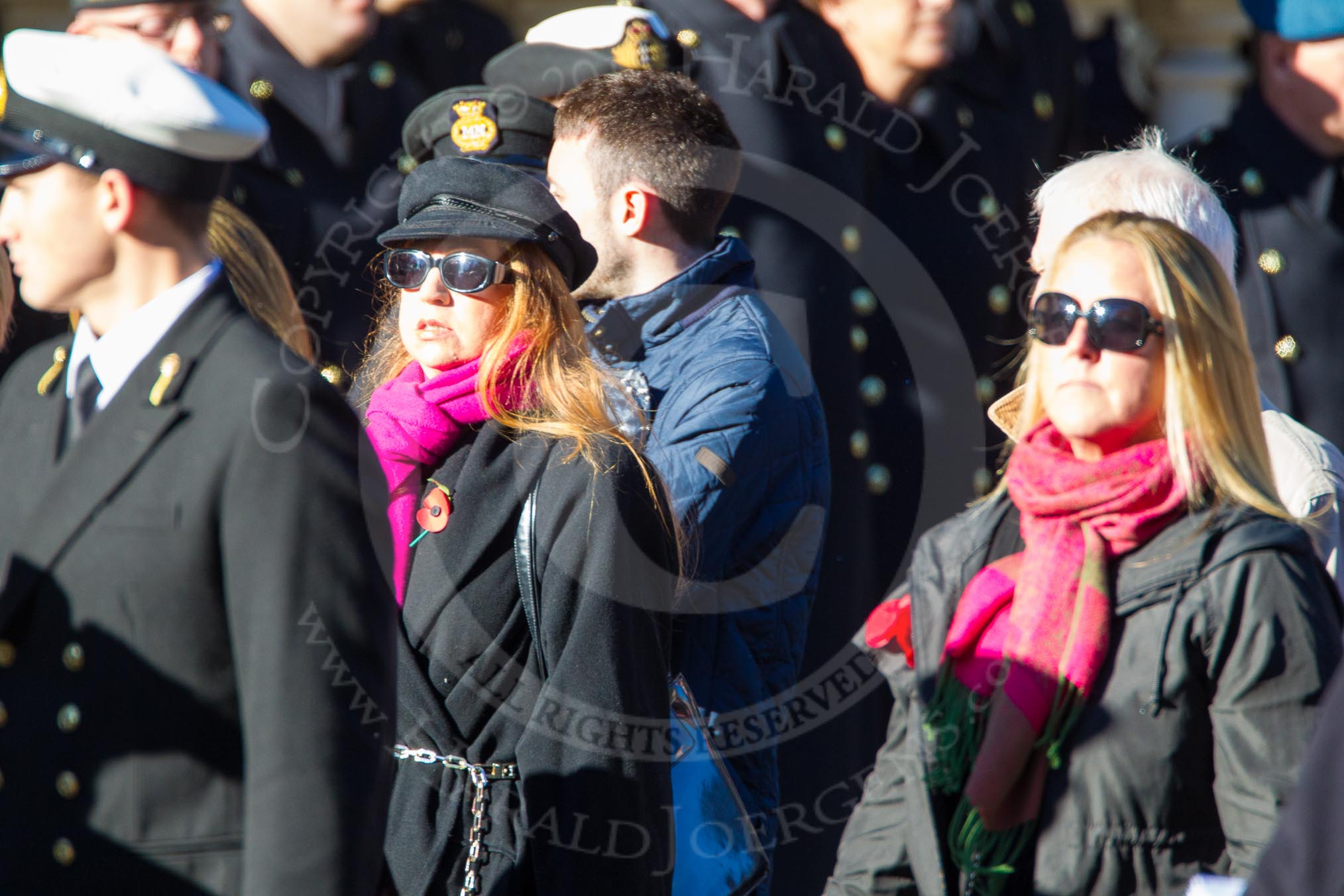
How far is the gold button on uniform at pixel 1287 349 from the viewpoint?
4023 mm

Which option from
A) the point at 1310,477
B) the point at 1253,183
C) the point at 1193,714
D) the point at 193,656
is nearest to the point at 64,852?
the point at 193,656

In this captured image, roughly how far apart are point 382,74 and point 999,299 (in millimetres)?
1540

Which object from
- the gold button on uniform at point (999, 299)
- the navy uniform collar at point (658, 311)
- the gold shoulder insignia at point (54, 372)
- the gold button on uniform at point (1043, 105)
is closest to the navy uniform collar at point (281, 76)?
the navy uniform collar at point (658, 311)

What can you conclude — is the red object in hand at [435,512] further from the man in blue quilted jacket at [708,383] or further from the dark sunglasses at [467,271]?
the man in blue quilted jacket at [708,383]

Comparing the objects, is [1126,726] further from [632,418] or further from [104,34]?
[104,34]

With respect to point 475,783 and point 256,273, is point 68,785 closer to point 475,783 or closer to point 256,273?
point 475,783

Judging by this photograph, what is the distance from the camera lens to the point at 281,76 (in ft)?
12.5

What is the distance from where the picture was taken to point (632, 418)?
9.11ft

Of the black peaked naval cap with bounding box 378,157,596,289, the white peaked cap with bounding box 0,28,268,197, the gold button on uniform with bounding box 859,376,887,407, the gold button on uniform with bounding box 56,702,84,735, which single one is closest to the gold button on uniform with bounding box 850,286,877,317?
the gold button on uniform with bounding box 859,376,887,407

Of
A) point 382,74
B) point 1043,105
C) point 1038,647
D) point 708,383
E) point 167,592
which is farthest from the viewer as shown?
point 1043,105

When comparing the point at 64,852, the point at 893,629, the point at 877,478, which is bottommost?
the point at 877,478

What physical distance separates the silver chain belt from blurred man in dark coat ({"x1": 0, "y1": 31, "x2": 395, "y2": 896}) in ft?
1.36

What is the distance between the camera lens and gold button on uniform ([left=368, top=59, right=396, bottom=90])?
3932 mm

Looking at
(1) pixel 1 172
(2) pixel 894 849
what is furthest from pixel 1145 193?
(1) pixel 1 172
